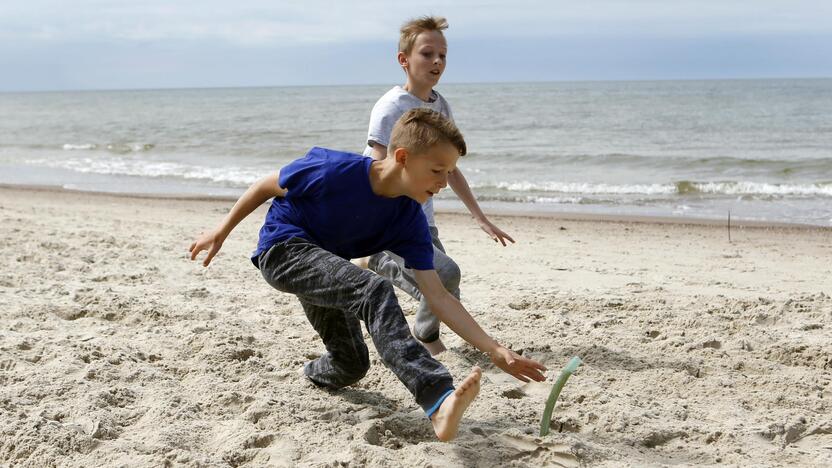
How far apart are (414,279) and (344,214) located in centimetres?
85

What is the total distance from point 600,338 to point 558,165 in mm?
11710

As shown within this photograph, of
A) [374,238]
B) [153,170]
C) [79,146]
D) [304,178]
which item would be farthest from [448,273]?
[79,146]

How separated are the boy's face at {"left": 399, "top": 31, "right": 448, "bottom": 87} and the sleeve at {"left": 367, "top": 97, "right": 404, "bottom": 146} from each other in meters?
0.21

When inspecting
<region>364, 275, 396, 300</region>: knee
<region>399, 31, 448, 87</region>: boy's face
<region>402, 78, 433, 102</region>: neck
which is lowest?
<region>364, 275, 396, 300</region>: knee

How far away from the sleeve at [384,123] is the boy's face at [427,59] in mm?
212

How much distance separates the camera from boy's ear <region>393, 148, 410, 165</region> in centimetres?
266

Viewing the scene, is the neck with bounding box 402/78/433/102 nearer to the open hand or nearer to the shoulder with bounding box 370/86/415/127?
the shoulder with bounding box 370/86/415/127

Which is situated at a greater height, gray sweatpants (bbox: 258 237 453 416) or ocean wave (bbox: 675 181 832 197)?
gray sweatpants (bbox: 258 237 453 416)

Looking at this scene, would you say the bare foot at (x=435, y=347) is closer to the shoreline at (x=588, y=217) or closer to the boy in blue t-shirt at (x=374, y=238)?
the boy in blue t-shirt at (x=374, y=238)

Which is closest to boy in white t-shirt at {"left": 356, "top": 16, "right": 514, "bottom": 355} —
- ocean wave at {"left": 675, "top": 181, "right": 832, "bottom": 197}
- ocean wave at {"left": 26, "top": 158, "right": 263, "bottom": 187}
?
ocean wave at {"left": 675, "top": 181, "right": 832, "bottom": 197}

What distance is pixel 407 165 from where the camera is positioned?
8.75 ft

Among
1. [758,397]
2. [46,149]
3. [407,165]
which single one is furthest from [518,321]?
[46,149]

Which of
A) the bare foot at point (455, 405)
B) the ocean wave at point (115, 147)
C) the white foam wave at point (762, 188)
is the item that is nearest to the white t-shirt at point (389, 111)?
the bare foot at point (455, 405)

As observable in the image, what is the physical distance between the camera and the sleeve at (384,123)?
11.8ft
